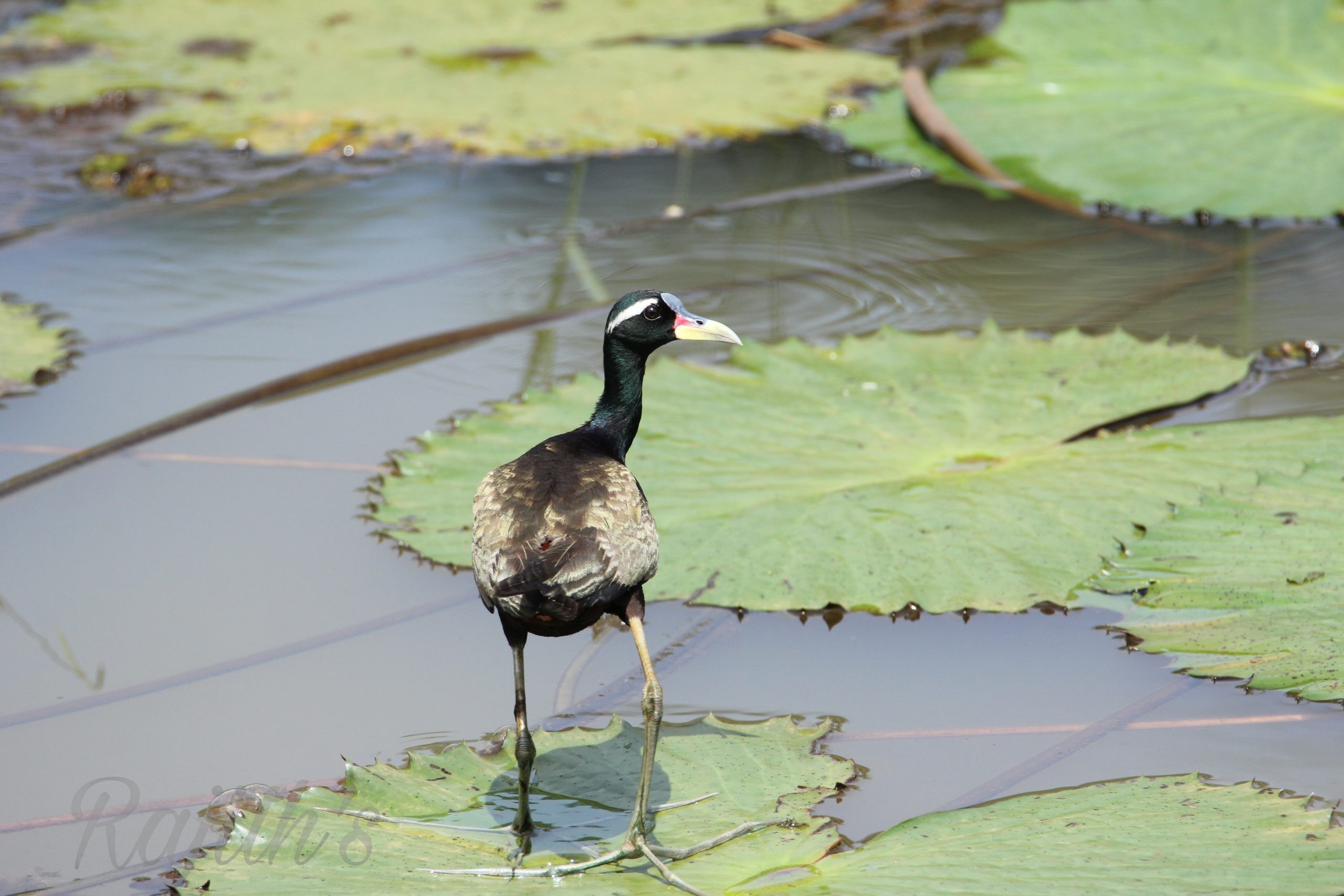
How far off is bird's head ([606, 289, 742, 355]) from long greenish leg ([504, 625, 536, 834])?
764 mm

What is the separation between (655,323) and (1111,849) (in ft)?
4.68

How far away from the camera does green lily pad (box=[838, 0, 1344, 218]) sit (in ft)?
16.5

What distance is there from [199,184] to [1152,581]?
15.9 feet

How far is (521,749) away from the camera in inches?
95.3

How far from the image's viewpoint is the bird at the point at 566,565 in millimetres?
2299

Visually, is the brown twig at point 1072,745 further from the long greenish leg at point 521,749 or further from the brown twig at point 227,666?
the brown twig at point 227,666

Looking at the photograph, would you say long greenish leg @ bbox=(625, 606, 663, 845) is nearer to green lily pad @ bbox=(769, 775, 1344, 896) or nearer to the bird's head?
green lily pad @ bbox=(769, 775, 1344, 896)

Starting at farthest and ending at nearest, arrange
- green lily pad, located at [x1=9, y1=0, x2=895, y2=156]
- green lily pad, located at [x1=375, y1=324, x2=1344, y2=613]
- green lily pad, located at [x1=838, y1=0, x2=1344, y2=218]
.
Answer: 1. green lily pad, located at [x1=9, y1=0, x2=895, y2=156]
2. green lily pad, located at [x1=838, y1=0, x2=1344, y2=218]
3. green lily pad, located at [x1=375, y1=324, x2=1344, y2=613]

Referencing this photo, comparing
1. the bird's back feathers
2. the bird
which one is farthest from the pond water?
the bird's back feathers

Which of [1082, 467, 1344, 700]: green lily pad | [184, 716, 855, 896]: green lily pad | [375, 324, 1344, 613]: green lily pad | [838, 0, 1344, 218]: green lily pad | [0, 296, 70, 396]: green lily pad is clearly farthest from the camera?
[838, 0, 1344, 218]: green lily pad

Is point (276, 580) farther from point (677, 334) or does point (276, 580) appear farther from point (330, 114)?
point (330, 114)

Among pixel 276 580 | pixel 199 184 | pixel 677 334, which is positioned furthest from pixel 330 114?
pixel 677 334

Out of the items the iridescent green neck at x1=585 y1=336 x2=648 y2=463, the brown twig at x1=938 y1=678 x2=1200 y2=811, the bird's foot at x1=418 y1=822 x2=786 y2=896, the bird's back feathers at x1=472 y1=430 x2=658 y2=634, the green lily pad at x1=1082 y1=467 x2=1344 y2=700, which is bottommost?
the bird's foot at x1=418 y1=822 x2=786 y2=896

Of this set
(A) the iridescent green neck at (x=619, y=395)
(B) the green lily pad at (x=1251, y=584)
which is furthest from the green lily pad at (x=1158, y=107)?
(A) the iridescent green neck at (x=619, y=395)
